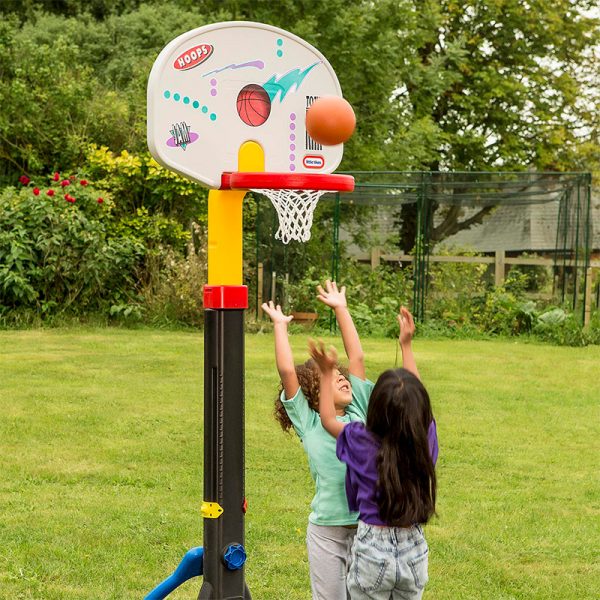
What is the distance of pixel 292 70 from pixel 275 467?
10.7ft

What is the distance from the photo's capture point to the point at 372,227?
589 inches

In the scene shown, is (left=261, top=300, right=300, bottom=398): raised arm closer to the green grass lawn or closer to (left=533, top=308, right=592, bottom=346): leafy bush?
the green grass lawn

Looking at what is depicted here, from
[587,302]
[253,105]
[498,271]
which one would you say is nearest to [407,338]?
[253,105]

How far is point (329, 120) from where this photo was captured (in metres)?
4.10

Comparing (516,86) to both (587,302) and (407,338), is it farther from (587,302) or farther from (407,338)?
(407,338)

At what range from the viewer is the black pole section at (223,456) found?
3945 mm

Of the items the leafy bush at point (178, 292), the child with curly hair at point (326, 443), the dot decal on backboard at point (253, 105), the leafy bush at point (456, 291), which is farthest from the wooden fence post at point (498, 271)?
the child with curly hair at point (326, 443)

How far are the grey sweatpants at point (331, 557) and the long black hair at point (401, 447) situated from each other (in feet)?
1.14

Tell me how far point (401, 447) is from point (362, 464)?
0.47 feet

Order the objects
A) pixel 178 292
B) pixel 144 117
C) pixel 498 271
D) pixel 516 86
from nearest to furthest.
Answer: pixel 178 292, pixel 498 271, pixel 144 117, pixel 516 86

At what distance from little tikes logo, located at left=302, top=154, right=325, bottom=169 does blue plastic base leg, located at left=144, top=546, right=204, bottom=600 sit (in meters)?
1.59

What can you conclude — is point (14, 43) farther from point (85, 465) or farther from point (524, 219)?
point (85, 465)

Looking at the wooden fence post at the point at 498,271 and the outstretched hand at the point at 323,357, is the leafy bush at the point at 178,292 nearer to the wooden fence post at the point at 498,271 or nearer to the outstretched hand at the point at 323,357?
the wooden fence post at the point at 498,271

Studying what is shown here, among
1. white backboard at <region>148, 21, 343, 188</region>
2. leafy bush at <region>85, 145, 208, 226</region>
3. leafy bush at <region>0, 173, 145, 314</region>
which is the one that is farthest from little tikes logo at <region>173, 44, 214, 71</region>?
leafy bush at <region>85, 145, 208, 226</region>
